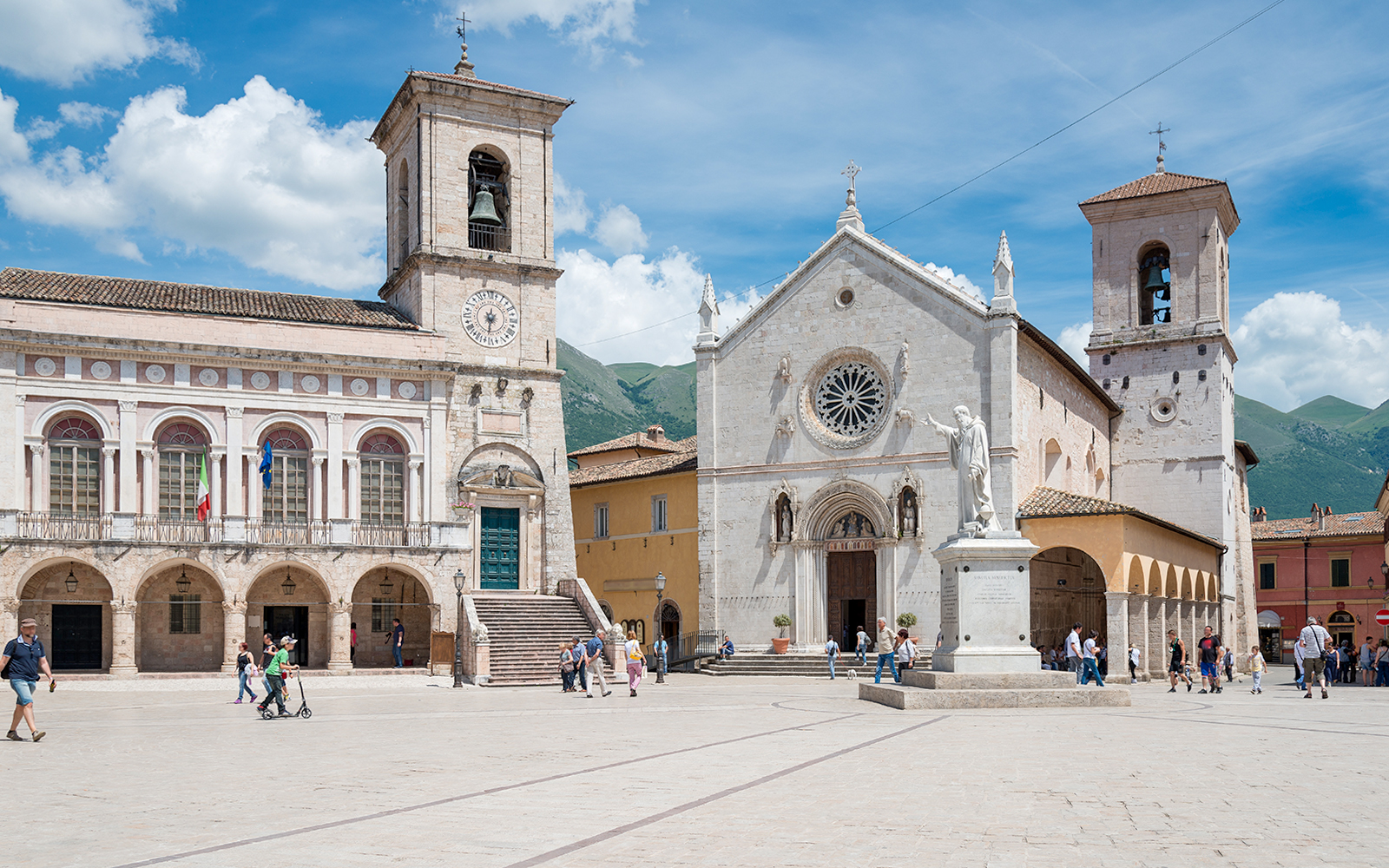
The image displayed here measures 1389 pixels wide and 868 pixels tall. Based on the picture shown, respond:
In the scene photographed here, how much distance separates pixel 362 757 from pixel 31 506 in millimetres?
21539

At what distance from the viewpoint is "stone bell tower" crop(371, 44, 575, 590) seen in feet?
119

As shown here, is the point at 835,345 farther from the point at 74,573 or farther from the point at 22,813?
the point at 22,813

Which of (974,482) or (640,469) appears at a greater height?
(640,469)

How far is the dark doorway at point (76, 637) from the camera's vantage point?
31406 millimetres

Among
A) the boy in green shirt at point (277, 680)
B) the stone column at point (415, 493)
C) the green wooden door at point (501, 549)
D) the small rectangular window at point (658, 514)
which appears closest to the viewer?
the boy in green shirt at point (277, 680)

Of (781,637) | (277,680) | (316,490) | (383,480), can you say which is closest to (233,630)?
(316,490)

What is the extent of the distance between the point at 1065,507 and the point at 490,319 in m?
17.5

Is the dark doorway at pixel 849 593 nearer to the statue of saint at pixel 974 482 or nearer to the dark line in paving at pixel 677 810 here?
the statue of saint at pixel 974 482

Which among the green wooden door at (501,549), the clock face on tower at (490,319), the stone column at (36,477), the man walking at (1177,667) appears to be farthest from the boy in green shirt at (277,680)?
the man walking at (1177,667)

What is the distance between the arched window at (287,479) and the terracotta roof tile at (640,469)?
12553mm

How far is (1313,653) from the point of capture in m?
25.8

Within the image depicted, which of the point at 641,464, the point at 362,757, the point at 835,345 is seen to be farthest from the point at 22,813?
the point at 641,464

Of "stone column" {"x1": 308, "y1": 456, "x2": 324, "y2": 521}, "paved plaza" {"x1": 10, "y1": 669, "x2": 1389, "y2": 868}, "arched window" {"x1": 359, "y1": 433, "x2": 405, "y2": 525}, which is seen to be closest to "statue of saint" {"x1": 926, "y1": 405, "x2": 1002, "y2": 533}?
"paved plaza" {"x1": 10, "y1": 669, "x2": 1389, "y2": 868}

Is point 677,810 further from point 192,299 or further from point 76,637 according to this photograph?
point 192,299
